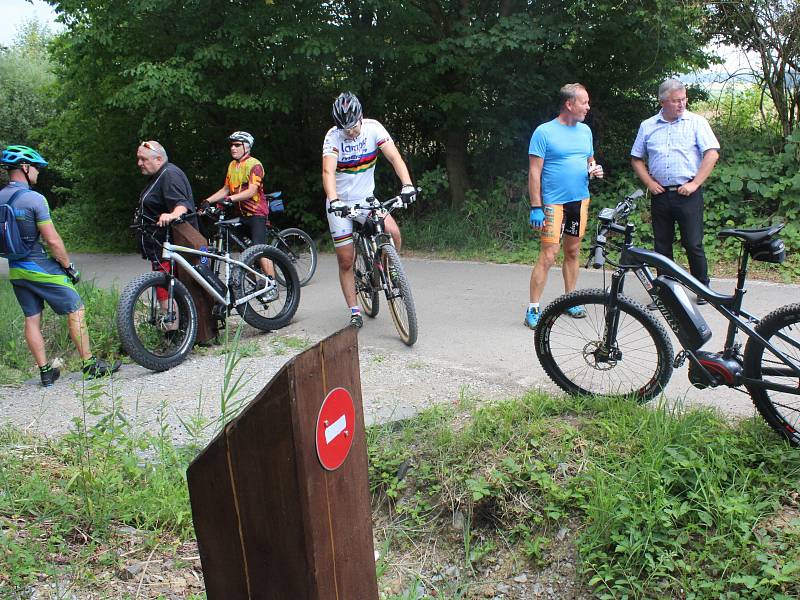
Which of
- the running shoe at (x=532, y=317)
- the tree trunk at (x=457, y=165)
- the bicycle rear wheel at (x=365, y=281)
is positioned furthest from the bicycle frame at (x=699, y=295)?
the tree trunk at (x=457, y=165)

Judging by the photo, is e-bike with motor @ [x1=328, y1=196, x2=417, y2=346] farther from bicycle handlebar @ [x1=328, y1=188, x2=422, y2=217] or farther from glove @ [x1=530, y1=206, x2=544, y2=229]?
glove @ [x1=530, y1=206, x2=544, y2=229]

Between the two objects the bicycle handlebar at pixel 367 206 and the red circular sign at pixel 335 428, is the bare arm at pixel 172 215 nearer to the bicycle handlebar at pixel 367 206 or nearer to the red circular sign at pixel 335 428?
the bicycle handlebar at pixel 367 206

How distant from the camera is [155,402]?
5359mm

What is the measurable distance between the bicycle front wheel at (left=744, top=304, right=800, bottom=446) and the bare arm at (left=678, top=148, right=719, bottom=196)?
306 centimetres

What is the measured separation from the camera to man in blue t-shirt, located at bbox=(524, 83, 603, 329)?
6242 mm

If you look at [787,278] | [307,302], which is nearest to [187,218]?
[307,302]

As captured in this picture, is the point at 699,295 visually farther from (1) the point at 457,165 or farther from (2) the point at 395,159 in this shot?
(1) the point at 457,165

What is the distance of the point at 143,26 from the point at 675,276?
443 inches

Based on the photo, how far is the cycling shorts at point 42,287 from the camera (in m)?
5.91

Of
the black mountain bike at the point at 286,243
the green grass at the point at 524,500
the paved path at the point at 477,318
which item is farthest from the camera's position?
the black mountain bike at the point at 286,243

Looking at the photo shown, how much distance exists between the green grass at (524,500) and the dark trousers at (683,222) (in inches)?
117

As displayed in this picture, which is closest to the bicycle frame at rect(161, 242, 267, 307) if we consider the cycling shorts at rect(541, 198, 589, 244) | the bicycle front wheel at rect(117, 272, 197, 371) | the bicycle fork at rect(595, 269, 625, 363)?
the bicycle front wheel at rect(117, 272, 197, 371)

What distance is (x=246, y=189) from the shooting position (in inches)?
330

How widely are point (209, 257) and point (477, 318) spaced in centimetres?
265
